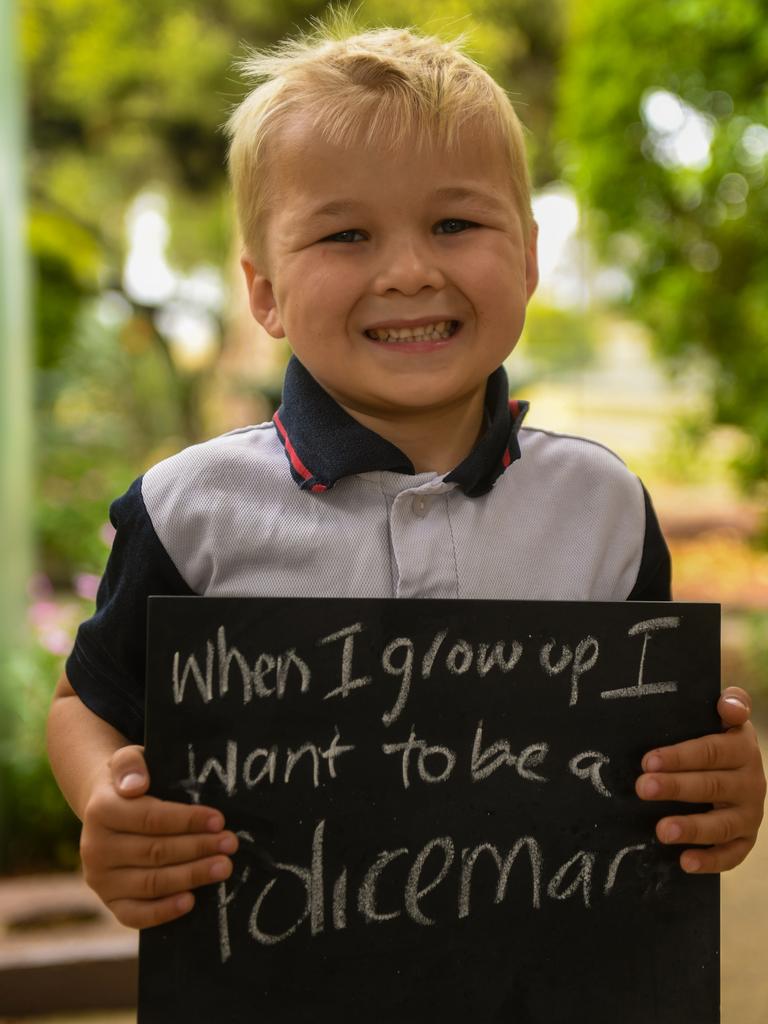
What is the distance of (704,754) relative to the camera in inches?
51.3

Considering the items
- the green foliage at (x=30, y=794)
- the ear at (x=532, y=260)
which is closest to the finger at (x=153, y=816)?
the ear at (x=532, y=260)

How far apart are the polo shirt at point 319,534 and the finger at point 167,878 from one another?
0.70 feet

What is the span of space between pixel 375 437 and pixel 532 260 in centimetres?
33

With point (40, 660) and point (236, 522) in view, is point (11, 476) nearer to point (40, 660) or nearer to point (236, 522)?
point (40, 660)

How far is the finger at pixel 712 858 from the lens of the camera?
1.30 m

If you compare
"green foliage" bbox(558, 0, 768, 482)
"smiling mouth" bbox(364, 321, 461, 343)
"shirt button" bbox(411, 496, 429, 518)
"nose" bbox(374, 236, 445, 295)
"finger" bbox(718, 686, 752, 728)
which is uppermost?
"green foliage" bbox(558, 0, 768, 482)

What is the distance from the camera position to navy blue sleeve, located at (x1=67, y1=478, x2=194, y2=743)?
1387mm

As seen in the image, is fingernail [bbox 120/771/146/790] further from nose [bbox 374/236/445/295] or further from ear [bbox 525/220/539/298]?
ear [bbox 525/220/539/298]

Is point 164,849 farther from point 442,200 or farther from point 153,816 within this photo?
point 442,200

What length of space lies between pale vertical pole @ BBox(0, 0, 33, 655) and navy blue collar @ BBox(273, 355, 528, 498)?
2718 millimetres

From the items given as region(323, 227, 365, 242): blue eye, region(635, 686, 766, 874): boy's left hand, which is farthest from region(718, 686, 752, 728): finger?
region(323, 227, 365, 242): blue eye

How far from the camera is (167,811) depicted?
1.23 meters

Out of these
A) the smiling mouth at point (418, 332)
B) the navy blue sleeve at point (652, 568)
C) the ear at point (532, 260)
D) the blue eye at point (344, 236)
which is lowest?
the navy blue sleeve at point (652, 568)

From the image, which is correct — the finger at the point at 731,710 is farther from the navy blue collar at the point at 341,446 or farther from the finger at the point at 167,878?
the finger at the point at 167,878
